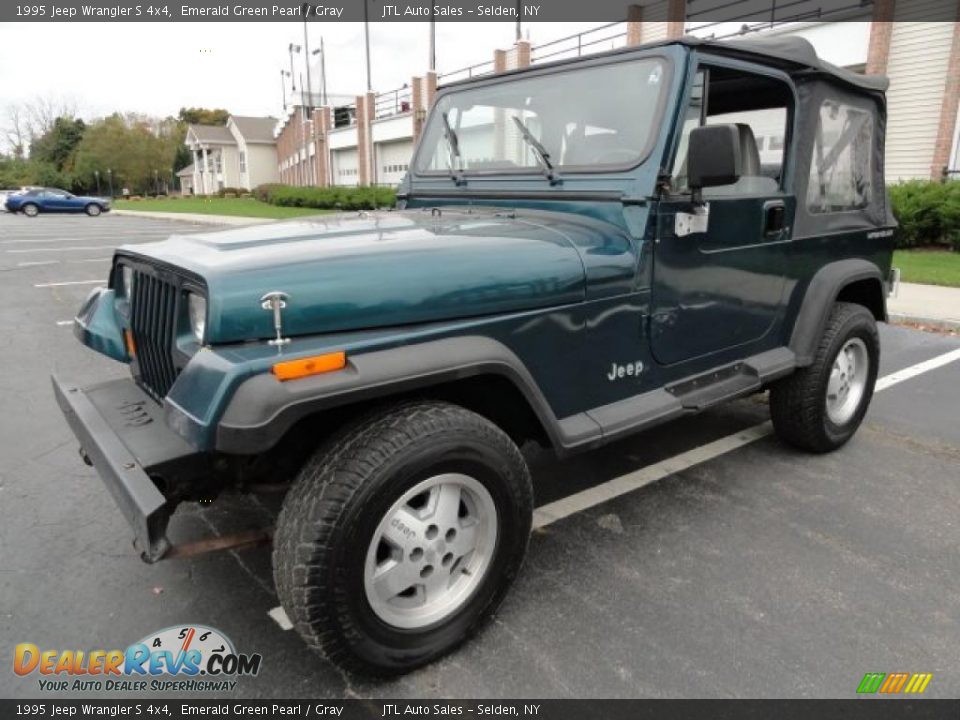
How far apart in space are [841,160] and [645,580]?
9.00 ft

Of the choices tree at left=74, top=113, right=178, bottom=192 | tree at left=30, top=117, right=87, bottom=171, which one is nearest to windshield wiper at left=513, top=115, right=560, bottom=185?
tree at left=74, top=113, right=178, bottom=192

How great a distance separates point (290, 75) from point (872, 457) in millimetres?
66511

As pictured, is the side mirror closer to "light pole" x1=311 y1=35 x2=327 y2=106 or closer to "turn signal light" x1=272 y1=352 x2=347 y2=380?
"turn signal light" x1=272 y1=352 x2=347 y2=380

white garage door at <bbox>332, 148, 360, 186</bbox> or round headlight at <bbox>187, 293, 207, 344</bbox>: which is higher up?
white garage door at <bbox>332, 148, 360, 186</bbox>

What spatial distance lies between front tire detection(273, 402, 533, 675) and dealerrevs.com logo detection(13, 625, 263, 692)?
497mm

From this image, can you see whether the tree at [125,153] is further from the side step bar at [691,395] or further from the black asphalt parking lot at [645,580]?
the side step bar at [691,395]

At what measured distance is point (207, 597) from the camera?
8.88 ft

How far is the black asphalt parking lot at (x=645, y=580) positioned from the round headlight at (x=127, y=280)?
1125 mm

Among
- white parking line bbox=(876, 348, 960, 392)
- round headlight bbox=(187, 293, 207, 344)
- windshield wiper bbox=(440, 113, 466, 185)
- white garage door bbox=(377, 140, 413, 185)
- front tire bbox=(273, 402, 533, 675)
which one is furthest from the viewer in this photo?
white garage door bbox=(377, 140, 413, 185)

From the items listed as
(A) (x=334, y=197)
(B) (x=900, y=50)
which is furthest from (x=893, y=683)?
(A) (x=334, y=197)

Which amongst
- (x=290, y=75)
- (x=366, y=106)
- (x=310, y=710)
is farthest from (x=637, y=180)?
(x=290, y=75)

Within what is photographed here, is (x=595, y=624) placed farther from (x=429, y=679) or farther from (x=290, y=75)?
(x=290, y=75)

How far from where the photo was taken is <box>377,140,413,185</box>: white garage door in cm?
3259

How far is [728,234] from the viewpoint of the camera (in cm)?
320
